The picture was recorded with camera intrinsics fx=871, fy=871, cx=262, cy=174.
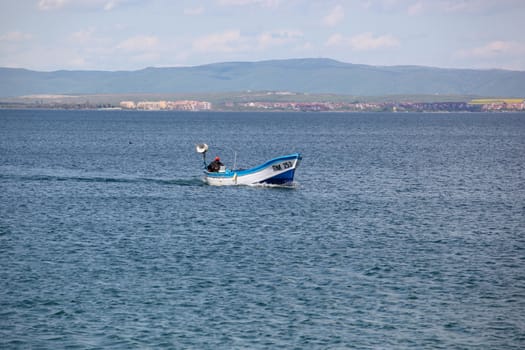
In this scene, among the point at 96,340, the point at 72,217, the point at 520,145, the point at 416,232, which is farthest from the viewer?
the point at 520,145

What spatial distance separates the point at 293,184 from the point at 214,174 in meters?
7.05

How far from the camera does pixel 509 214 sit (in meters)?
61.7

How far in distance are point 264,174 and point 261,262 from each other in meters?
30.9

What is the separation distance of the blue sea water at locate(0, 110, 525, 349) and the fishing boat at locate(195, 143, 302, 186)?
1021 mm

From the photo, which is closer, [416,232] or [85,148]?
[416,232]

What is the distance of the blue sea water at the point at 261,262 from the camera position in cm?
3331

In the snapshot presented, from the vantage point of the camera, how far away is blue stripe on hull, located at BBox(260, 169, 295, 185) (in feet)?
246

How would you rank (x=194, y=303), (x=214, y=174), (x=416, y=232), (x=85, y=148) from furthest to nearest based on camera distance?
(x=85, y=148) < (x=214, y=174) < (x=416, y=232) < (x=194, y=303)

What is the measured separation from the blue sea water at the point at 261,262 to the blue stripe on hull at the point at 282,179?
1550 mm

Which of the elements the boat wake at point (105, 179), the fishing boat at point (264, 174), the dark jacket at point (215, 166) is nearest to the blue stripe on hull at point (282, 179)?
the fishing boat at point (264, 174)

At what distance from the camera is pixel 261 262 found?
44.6 meters

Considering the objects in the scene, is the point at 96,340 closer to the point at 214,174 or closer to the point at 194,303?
the point at 194,303

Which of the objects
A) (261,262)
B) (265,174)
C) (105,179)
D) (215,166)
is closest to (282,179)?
(265,174)

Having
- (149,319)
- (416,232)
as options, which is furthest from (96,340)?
(416,232)
